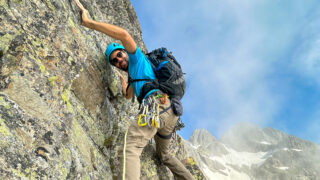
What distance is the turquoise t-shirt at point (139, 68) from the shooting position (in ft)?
21.5

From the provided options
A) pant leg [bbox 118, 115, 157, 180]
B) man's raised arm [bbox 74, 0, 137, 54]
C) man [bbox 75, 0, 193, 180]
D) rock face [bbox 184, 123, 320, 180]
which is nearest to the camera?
pant leg [bbox 118, 115, 157, 180]

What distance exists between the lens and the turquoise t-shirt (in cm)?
656

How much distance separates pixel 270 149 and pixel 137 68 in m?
214

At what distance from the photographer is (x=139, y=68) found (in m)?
6.64

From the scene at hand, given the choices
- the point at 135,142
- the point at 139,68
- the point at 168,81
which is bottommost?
the point at 135,142

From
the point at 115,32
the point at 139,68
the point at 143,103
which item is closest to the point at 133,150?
the point at 143,103

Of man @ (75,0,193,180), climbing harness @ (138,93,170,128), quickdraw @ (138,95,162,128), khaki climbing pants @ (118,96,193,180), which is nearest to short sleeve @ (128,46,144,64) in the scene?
man @ (75,0,193,180)

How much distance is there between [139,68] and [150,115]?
173cm

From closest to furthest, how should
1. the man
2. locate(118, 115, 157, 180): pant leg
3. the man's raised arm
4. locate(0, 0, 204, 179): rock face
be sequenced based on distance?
locate(0, 0, 204, 179): rock face → locate(118, 115, 157, 180): pant leg → the man → the man's raised arm

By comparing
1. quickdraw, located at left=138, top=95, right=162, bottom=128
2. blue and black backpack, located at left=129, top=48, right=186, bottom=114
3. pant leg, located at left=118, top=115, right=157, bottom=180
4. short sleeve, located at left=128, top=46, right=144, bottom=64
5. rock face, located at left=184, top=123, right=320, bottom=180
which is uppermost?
rock face, located at left=184, top=123, right=320, bottom=180

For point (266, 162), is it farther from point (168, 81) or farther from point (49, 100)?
point (49, 100)

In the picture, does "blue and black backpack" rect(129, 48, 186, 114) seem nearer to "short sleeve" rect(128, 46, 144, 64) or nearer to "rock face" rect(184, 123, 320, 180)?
"short sleeve" rect(128, 46, 144, 64)

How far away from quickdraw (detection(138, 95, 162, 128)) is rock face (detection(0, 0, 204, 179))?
63.6 inches

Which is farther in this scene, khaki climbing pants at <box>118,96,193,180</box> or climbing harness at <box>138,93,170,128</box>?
climbing harness at <box>138,93,170,128</box>
